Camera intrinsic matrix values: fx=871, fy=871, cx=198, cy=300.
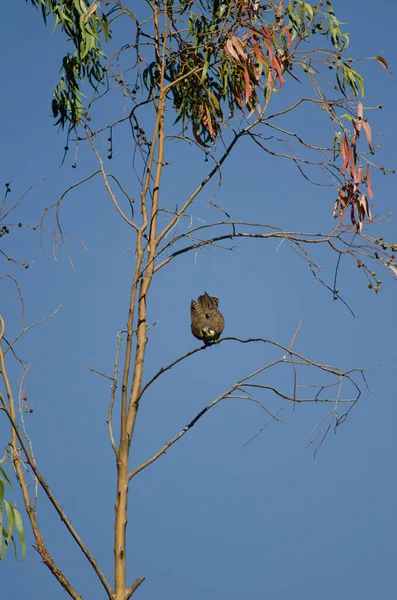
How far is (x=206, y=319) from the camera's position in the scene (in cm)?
575

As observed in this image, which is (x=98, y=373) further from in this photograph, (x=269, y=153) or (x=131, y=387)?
(x=269, y=153)

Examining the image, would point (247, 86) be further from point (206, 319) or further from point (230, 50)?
point (206, 319)

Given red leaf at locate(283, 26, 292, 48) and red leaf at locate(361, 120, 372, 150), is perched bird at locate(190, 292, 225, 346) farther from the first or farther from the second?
red leaf at locate(283, 26, 292, 48)

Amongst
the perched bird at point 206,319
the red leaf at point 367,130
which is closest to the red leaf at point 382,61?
the red leaf at point 367,130

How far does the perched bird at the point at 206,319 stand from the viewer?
571cm

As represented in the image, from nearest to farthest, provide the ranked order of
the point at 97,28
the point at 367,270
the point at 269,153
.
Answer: the point at 367,270 → the point at 269,153 → the point at 97,28

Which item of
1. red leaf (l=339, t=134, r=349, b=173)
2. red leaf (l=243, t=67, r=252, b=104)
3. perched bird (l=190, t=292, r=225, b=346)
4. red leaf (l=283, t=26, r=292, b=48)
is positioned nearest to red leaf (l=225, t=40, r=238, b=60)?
red leaf (l=243, t=67, r=252, b=104)

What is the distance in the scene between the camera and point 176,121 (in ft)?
17.9

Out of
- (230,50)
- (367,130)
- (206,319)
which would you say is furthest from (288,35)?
(206,319)

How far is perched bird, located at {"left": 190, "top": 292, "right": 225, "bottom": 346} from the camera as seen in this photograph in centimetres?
571

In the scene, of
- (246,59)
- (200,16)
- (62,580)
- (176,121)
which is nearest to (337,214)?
(246,59)

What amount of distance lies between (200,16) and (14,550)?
11.0ft

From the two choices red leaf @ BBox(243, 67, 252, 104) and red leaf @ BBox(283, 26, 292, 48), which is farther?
red leaf @ BBox(283, 26, 292, 48)

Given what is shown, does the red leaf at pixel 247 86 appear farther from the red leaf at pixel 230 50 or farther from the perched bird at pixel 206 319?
the perched bird at pixel 206 319
